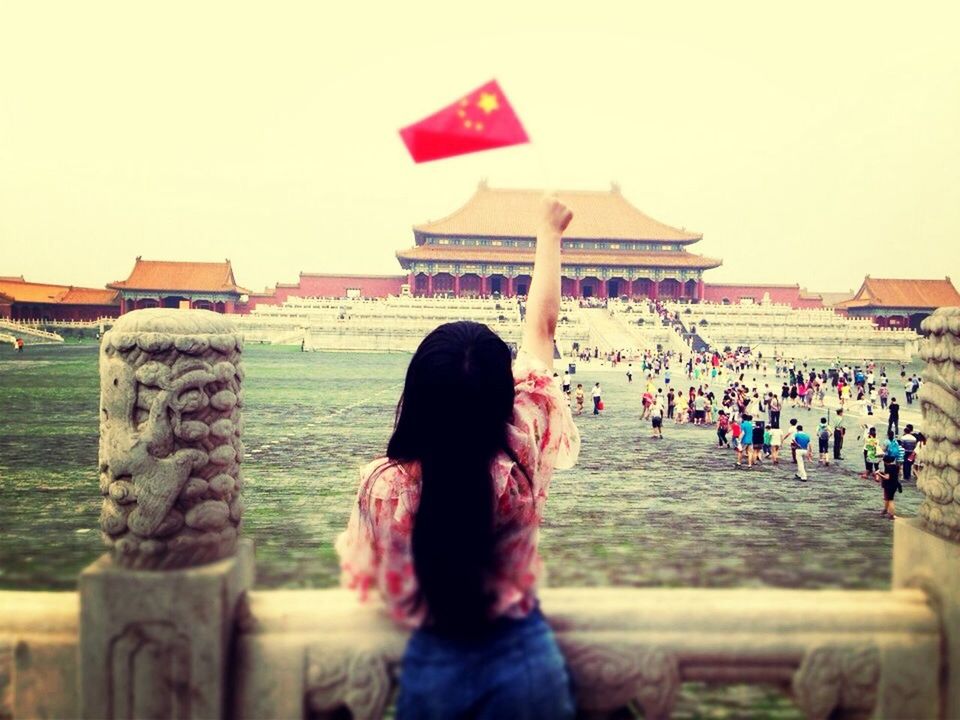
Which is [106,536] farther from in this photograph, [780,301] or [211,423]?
[780,301]

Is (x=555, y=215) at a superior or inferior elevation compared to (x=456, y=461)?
superior

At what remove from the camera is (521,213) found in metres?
48.6

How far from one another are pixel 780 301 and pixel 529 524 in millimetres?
46681

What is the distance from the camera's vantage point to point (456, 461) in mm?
1617

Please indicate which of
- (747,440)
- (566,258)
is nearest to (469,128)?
(747,440)

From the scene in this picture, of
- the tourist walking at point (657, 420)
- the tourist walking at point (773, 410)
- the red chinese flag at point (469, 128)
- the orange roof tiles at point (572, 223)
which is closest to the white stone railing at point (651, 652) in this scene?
the red chinese flag at point (469, 128)

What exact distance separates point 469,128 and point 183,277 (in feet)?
142

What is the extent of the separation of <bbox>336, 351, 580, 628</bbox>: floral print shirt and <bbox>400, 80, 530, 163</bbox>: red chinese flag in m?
0.80

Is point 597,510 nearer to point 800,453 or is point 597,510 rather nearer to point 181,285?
point 800,453

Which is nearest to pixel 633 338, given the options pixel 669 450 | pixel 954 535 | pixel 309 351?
pixel 309 351

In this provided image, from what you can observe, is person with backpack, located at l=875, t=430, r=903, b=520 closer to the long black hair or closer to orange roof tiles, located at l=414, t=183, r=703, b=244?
the long black hair

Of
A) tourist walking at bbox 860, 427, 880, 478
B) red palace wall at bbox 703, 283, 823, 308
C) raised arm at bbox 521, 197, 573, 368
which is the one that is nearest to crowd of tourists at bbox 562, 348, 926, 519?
tourist walking at bbox 860, 427, 880, 478

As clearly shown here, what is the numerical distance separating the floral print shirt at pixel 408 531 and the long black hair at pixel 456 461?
0.05 metres

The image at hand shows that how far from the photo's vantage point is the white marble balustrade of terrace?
71.2 inches
